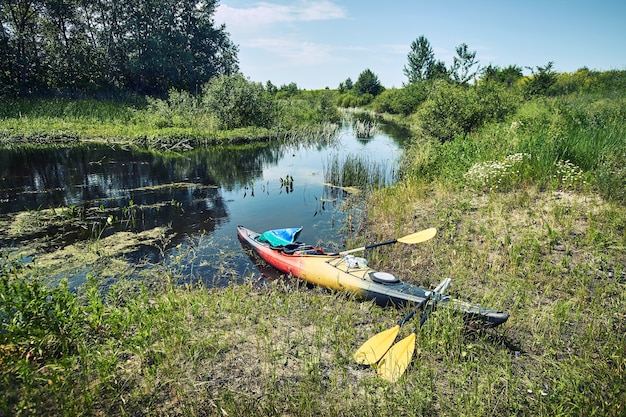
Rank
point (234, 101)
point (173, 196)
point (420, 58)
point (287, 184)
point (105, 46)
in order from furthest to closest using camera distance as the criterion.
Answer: point (420, 58)
point (105, 46)
point (234, 101)
point (287, 184)
point (173, 196)

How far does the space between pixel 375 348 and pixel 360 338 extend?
0.42 meters

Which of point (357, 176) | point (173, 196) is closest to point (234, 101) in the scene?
point (173, 196)

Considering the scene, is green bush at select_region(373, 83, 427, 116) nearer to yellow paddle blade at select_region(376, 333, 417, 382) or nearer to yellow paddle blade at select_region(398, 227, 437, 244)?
yellow paddle blade at select_region(398, 227, 437, 244)

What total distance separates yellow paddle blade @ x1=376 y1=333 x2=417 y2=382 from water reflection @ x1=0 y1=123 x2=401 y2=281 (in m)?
2.59

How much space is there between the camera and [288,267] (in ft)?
16.1

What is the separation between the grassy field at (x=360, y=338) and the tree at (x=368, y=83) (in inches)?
1936

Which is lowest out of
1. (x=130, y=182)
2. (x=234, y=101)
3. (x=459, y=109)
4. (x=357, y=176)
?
(x=130, y=182)

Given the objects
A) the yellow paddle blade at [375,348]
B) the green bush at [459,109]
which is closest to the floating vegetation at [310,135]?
the green bush at [459,109]

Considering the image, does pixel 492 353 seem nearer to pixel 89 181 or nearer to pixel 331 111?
pixel 89 181

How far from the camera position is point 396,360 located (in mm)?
2717

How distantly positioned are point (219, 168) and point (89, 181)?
395 centimetres

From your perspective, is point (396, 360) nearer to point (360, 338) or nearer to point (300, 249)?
point (360, 338)

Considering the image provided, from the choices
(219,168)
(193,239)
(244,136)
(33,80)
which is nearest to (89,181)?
(219,168)

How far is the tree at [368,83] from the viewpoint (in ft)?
168
